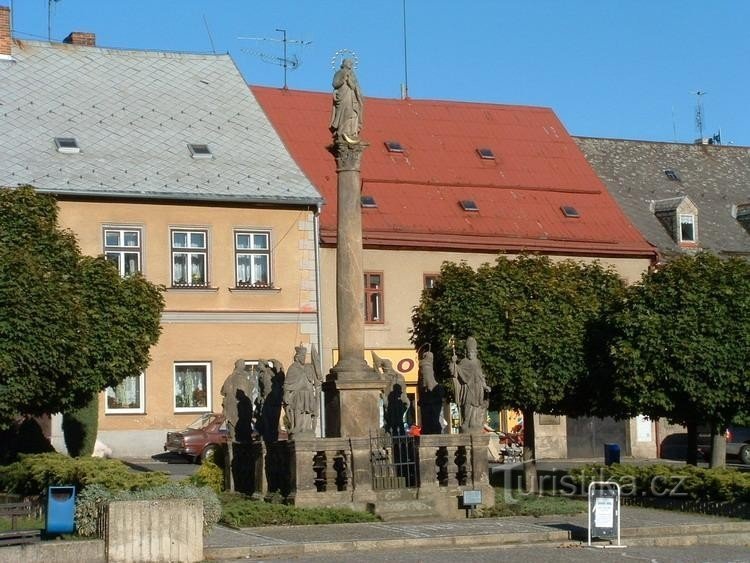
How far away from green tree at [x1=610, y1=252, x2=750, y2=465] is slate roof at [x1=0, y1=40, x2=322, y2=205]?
1219 centimetres

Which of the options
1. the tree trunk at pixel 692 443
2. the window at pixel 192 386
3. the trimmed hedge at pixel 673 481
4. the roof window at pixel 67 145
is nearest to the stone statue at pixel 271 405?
the trimmed hedge at pixel 673 481

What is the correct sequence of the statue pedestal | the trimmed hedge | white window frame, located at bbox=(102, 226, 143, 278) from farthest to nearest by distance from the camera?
white window frame, located at bbox=(102, 226, 143, 278)
the statue pedestal
the trimmed hedge

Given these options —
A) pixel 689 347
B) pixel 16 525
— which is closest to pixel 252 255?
pixel 689 347

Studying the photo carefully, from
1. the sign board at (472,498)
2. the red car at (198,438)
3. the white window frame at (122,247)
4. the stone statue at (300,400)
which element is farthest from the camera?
the white window frame at (122,247)

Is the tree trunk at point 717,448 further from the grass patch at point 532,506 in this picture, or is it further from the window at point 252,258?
the window at point 252,258

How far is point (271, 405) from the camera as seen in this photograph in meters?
25.0

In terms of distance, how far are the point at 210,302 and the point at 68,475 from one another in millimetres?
15001

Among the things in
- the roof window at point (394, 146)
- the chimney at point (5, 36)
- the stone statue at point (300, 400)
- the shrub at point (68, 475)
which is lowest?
the shrub at point (68, 475)

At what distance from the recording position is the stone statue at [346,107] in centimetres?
2394

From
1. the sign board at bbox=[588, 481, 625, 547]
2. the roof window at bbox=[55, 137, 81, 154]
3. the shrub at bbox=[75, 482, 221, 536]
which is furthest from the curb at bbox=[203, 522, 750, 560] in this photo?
the roof window at bbox=[55, 137, 81, 154]

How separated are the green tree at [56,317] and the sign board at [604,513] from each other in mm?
9840

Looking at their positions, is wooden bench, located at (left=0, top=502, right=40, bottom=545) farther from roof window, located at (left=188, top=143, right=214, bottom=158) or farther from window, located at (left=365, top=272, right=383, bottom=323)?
window, located at (left=365, top=272, right=383, bottom=323)

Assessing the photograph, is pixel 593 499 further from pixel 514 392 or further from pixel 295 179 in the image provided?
pixel 295 179

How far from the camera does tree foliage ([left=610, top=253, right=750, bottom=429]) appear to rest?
26875 mm
